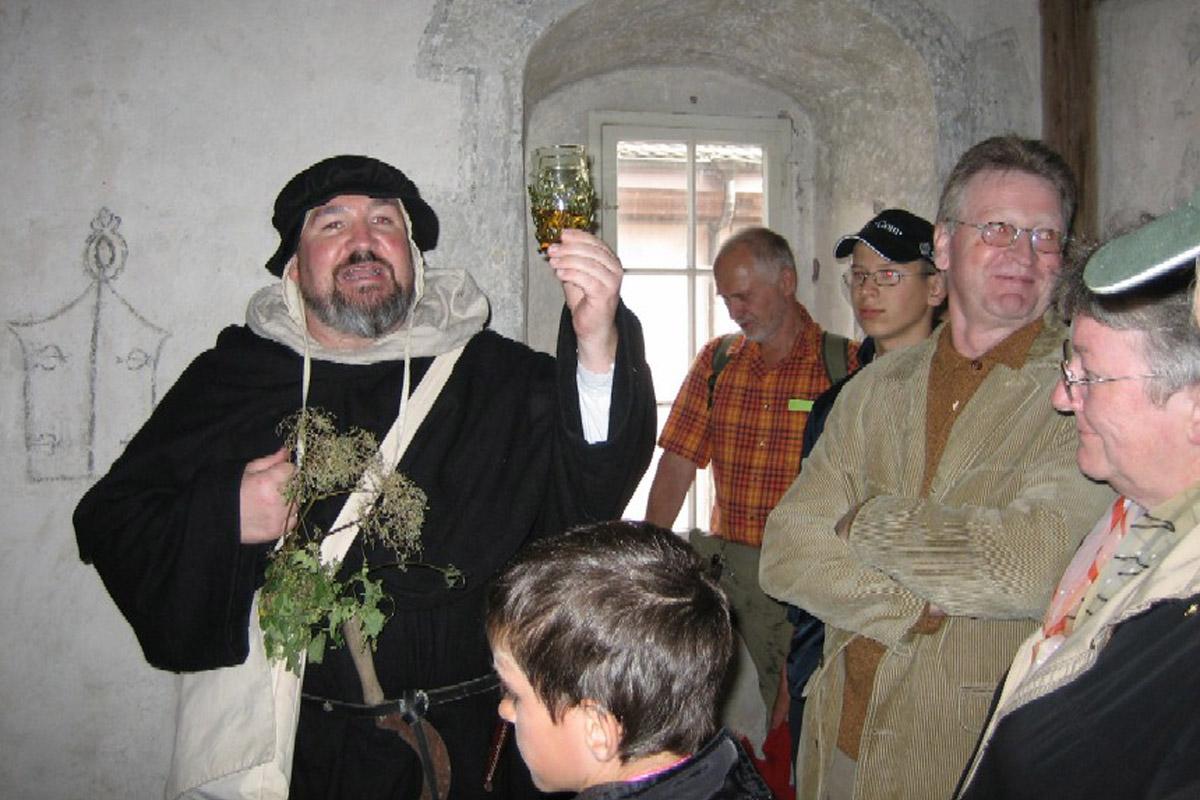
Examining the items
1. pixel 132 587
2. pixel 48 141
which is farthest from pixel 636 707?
pixel 48 141

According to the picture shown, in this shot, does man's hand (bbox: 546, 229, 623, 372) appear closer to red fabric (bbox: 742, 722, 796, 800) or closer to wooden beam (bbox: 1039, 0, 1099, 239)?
red fabric (bbox: 742, 722, 796, 800)

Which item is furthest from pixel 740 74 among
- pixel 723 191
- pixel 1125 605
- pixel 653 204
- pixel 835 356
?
pixel 1125 605

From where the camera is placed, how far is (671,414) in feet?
13.6

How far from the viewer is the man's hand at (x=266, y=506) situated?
83.0 inches

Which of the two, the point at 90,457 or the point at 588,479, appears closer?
the point at 588,479

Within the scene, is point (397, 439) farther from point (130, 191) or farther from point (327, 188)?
point (130, 191)

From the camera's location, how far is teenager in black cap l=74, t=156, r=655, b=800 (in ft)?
7.04

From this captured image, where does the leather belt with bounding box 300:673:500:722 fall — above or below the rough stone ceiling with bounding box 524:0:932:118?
below

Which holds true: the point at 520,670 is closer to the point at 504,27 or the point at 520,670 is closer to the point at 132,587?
the point at 132,587

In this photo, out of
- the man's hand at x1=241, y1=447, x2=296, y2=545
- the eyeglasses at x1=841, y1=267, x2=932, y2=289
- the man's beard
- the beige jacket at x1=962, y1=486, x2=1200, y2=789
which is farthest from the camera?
the eyeglasses at x1=841, y1=267, x2=932, y2=289

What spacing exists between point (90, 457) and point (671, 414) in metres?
2.34

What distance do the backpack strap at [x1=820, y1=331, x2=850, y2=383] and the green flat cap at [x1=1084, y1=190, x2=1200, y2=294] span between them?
2.67m

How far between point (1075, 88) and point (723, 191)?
5.45ft

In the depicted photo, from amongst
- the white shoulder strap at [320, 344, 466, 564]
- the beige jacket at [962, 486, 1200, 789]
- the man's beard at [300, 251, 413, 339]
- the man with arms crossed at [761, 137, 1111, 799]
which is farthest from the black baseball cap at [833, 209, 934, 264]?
the beige jacket at [962, 486, 1200, 789]
